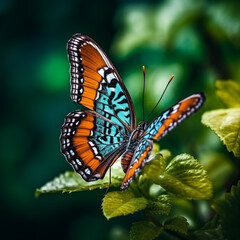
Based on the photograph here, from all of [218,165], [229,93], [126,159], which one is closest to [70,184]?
[126,159]

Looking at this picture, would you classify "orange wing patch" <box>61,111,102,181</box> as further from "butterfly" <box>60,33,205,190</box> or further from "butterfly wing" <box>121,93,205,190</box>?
"butterfly wing" <box>121,93,205,190</box>

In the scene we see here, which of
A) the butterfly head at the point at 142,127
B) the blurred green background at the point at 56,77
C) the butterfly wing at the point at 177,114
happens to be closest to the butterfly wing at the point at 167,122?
the butterfly wing at the point at 177,114

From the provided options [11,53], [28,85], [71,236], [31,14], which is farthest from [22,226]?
[31,14]

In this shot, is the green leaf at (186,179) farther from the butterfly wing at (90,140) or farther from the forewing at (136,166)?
the butterfly wing at (90,140)

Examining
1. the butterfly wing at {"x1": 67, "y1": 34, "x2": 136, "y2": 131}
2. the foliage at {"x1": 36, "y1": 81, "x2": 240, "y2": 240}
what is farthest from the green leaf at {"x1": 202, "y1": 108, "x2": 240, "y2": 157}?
the butterfly wing at {"x1": 67, "y1": 34, "x2": 136, "y2": 131}

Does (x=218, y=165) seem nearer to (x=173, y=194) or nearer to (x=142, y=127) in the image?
(x=142, y=127)
